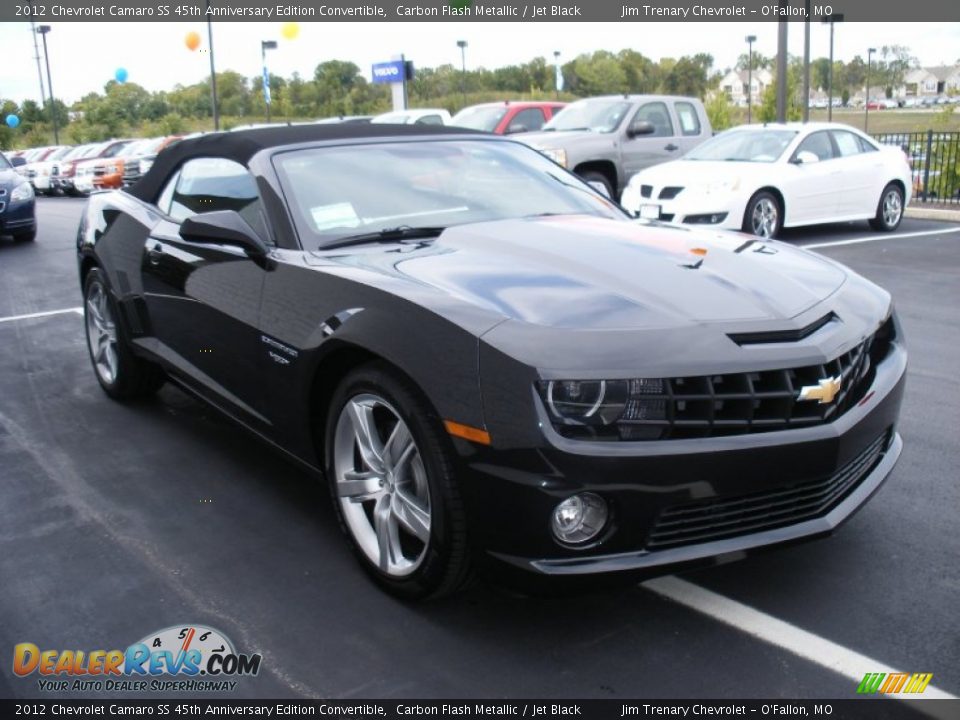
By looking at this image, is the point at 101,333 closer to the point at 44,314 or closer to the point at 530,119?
the point at 44,314

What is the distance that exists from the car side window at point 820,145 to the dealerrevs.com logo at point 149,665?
35.1 feet

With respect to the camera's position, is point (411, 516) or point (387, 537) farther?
point (387, 537)

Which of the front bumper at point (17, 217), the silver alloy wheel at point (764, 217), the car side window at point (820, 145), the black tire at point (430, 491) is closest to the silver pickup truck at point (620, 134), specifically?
the car side window at point (820, 145)

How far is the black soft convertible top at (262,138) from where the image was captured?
411 cm

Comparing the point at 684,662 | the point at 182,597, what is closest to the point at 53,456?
the point at 182,597

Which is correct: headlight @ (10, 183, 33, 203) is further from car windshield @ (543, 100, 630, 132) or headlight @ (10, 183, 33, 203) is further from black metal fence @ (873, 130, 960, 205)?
black metal fence @ (873, 130, 960, 205)

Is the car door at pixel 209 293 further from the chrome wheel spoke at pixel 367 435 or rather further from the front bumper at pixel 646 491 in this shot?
the front bumper at pixel 646 491

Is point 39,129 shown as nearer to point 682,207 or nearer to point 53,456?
point 682,207

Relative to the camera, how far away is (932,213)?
14086 millimetres

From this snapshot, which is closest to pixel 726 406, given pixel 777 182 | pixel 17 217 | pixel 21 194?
pixel 777 182

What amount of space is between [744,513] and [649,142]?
1228cm

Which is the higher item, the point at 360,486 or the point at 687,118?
the point at 687,118

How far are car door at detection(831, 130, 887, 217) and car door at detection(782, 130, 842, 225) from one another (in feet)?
0.44
